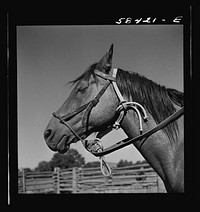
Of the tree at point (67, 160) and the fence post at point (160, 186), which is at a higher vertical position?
the tree at point (67, 160)

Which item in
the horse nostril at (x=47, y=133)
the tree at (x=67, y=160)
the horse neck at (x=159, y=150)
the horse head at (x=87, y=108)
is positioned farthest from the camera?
the tree at (x=67, y=160)

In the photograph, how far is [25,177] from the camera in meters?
3.60

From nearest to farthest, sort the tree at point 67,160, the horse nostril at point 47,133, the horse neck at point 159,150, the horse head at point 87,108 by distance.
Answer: the horse neck at point 159,150, the horse head at point 87,108, the horse nostril at point 47,133, the tree at point 67,160

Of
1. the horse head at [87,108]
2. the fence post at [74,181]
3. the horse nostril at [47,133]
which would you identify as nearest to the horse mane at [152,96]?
the horse head at [87,108]

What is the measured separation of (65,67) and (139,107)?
38.6 inches

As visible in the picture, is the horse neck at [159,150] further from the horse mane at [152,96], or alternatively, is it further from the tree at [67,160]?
the tree at [67,160]

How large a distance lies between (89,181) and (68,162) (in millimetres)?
298

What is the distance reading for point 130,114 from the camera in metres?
3.08

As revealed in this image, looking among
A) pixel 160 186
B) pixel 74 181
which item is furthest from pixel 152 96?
pixel 74 181

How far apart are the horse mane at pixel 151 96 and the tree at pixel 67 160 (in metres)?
0.88

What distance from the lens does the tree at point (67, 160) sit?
348 centimetres

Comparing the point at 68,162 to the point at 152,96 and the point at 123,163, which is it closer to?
the point at 123,163
